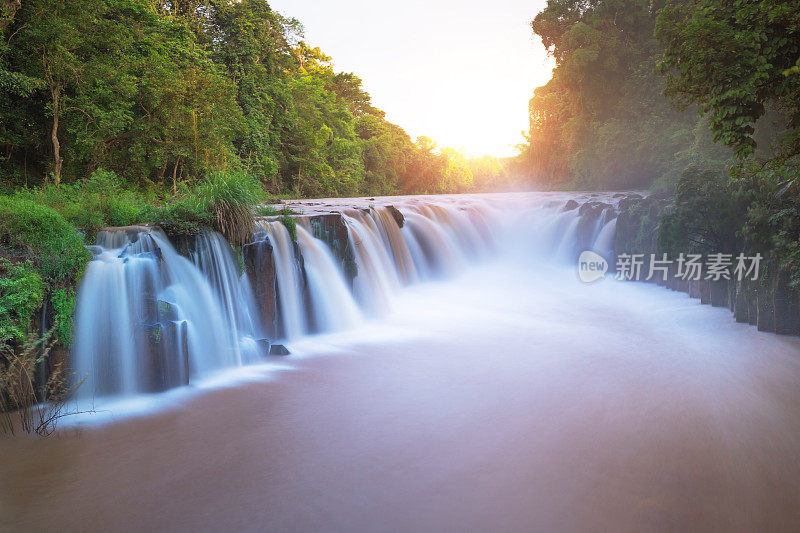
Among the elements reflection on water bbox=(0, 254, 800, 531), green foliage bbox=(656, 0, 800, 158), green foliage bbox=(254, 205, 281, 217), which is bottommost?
reflection on water bbox=(0, 254, 800, 531)

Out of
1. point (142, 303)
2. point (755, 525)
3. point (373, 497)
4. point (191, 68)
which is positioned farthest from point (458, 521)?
point (191, 68)

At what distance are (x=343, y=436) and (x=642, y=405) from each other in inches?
137

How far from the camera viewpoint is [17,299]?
16.8 ft

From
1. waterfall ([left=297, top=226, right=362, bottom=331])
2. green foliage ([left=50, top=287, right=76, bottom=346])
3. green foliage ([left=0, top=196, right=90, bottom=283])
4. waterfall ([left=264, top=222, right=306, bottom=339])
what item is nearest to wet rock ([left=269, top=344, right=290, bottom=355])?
waterfall ([left=264, top=222, right=306, bottom=339])

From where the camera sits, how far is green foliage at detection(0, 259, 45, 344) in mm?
Answer: 5016

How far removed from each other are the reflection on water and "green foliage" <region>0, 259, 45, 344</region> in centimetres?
110

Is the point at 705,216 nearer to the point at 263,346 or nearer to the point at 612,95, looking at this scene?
the point at 263,346

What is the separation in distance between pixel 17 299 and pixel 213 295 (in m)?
2.42

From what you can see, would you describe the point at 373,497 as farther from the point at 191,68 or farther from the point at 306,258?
the point at 191,68

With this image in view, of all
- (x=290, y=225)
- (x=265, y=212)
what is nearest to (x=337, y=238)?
(x=290, y=225)

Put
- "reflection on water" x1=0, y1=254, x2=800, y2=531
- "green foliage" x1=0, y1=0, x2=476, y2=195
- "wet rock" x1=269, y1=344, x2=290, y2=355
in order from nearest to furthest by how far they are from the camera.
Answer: "reflection on water" x1=0, y1=254, x2=800, y2=531 < "wet rock" x1=269, y1=344, x2=290, y2=355 < "green foliage" x1=0, y1=0, x2=476, y2=195

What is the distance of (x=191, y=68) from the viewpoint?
46.8 feet

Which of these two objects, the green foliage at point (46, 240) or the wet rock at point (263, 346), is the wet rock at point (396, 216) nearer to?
the wet rock at point (263, 346)

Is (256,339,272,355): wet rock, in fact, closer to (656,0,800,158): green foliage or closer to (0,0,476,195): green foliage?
(0,0,476,195): green foliage
